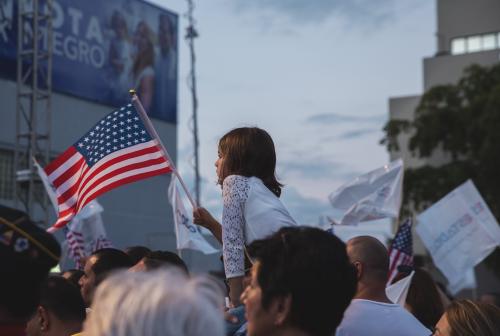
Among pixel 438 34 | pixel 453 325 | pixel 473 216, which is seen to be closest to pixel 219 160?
pixel 453 325

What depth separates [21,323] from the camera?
261cm

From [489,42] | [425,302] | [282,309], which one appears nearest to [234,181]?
[282,309]

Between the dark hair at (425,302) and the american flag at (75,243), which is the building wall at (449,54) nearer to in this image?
the american flag at (75,243)

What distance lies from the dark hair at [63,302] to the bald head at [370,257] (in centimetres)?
145

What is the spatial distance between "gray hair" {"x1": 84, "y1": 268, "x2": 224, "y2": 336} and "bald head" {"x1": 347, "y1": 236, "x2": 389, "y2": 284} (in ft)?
8.04

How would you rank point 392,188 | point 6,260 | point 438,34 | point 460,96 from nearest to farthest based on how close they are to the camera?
point 6,260
point 392,188
point 460,96
point 438,34

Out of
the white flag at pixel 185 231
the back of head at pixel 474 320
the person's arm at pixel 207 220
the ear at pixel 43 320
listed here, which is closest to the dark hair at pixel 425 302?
the back of head at pixel 474 320

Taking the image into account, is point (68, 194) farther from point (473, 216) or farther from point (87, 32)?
point (87, 32)

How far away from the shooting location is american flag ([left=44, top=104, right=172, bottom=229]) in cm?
645

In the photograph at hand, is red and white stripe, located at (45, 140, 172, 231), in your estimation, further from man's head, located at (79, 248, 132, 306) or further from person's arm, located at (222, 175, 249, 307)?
person's arm, located at (222, 175, 249, 307)

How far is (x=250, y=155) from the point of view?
436 centimetres

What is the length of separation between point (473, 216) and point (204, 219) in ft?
24.9

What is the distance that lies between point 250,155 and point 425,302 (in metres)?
3.07

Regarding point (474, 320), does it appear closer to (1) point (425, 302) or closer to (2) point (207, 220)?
(2) point (207, 220)
